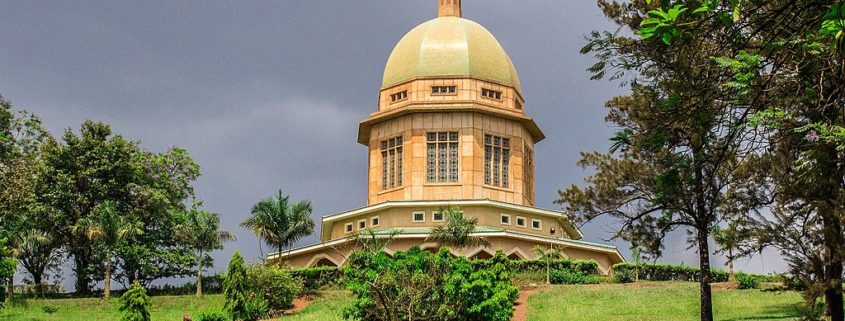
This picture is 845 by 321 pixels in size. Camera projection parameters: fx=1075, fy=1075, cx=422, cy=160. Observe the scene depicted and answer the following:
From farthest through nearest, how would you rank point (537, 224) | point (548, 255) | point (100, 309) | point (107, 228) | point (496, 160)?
point (496, 160), point (537, 224), point (107, 228), point (548, 255), point (100, 309)

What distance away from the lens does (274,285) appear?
140 feet

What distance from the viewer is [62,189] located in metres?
51.8

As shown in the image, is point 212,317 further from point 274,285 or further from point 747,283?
point 747,283

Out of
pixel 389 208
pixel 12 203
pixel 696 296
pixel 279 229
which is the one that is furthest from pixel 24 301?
pixel 696 296

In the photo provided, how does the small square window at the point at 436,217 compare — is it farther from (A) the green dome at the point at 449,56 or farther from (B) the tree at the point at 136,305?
(B) the tree at the point at 136,305

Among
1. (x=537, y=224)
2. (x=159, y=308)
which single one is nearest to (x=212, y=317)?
(x=159, y=308)

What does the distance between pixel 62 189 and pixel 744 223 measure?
3872cm

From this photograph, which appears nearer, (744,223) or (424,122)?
(744,223)

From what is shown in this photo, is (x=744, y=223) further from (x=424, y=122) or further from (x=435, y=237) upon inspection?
(x=424, y=122)

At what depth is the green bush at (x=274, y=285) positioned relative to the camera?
42406 millimetres

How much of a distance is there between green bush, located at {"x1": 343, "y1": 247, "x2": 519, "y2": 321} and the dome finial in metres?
31.8

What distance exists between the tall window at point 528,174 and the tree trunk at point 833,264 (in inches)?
1529

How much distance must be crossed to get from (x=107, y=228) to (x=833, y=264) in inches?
1514

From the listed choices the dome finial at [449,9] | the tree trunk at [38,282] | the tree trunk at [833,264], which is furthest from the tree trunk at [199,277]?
the tree trunk at [833,264]
